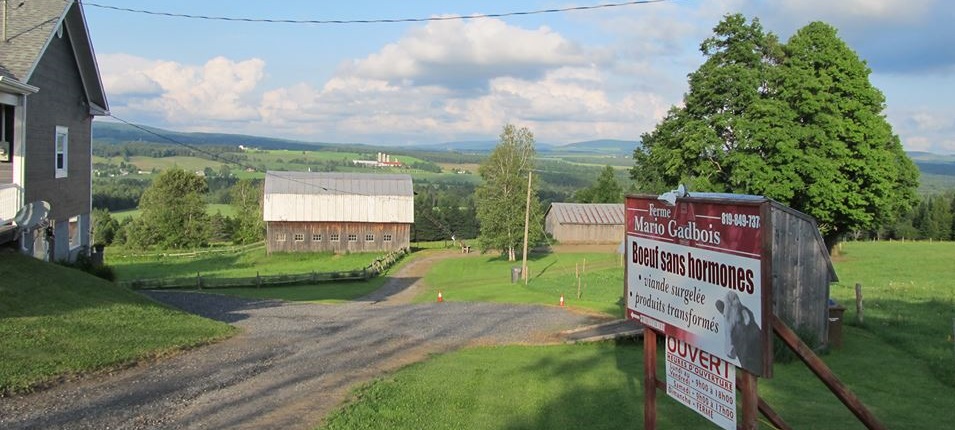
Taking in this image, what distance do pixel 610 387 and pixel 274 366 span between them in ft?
19.2

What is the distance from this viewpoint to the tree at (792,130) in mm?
37500

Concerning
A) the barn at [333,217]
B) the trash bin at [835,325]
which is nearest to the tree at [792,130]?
the trash bin at [835,325]

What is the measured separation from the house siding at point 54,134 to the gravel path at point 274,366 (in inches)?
195

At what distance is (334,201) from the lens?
64.7 metres

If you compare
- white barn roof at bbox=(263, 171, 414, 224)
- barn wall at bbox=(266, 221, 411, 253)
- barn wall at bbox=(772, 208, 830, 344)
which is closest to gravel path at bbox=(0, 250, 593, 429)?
barn wall at bbox=(772, 208, 830, 344)

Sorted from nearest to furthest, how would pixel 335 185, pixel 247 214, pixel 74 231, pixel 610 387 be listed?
pixel 610 387 → pixel 74 231 → pixel 335 185 → pixel 247 214

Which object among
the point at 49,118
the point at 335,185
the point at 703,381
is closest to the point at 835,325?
the point at 703,381

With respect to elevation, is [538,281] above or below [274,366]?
below

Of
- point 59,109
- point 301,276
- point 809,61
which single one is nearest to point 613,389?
point 59,109

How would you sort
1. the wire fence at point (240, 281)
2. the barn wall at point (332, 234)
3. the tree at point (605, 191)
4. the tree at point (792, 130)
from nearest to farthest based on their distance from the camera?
the wire fence at point (240, 281) → the tree at point (792, 130) → the barn wall at point (332, 234) → the tree at point (605, 191)

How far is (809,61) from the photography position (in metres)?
39.9

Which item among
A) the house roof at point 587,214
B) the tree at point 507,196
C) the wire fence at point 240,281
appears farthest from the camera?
the house roof at point 587,214

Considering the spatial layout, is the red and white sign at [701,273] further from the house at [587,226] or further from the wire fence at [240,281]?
the house at [587,226]

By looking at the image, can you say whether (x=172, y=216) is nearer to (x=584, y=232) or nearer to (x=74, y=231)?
(x=584, y=232)
